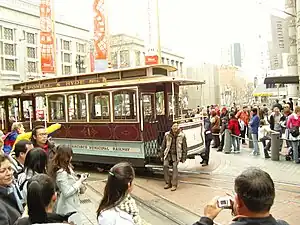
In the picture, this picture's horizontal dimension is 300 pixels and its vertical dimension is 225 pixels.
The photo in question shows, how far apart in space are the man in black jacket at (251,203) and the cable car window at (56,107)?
1192cm

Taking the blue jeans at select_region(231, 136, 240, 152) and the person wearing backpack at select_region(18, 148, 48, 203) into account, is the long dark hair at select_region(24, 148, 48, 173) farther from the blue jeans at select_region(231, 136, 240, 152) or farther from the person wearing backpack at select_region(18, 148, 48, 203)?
the blue jeans at select_region(231, 136, 240, 152)

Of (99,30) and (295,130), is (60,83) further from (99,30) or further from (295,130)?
(295,130)

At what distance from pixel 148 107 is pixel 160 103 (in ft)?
1.98

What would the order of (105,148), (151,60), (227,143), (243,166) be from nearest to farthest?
1. (243,166)
2. (105,148)
3. (227,143)
4. (151,60)

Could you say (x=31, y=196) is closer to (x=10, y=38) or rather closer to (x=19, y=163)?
(x=19, y=163)

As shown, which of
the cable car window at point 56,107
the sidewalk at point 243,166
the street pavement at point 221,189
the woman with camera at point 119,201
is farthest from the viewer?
the cable car window at point 56,107

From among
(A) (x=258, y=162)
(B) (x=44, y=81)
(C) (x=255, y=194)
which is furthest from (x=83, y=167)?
(C) (x=255, y=194)

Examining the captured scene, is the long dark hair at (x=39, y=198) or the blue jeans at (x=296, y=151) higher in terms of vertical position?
the long dark hair at (x=39, y=198)

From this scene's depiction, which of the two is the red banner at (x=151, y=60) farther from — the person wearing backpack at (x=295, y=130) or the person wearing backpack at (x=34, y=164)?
the person wearing backpack at (x=34, y=164)

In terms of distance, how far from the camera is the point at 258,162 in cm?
1259

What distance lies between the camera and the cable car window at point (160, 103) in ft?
40.9

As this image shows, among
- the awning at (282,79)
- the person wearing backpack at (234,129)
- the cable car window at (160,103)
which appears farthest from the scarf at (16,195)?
the awning at (282,79)

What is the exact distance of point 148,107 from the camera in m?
12.2

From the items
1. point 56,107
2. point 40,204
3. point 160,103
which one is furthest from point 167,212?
point 56,107
